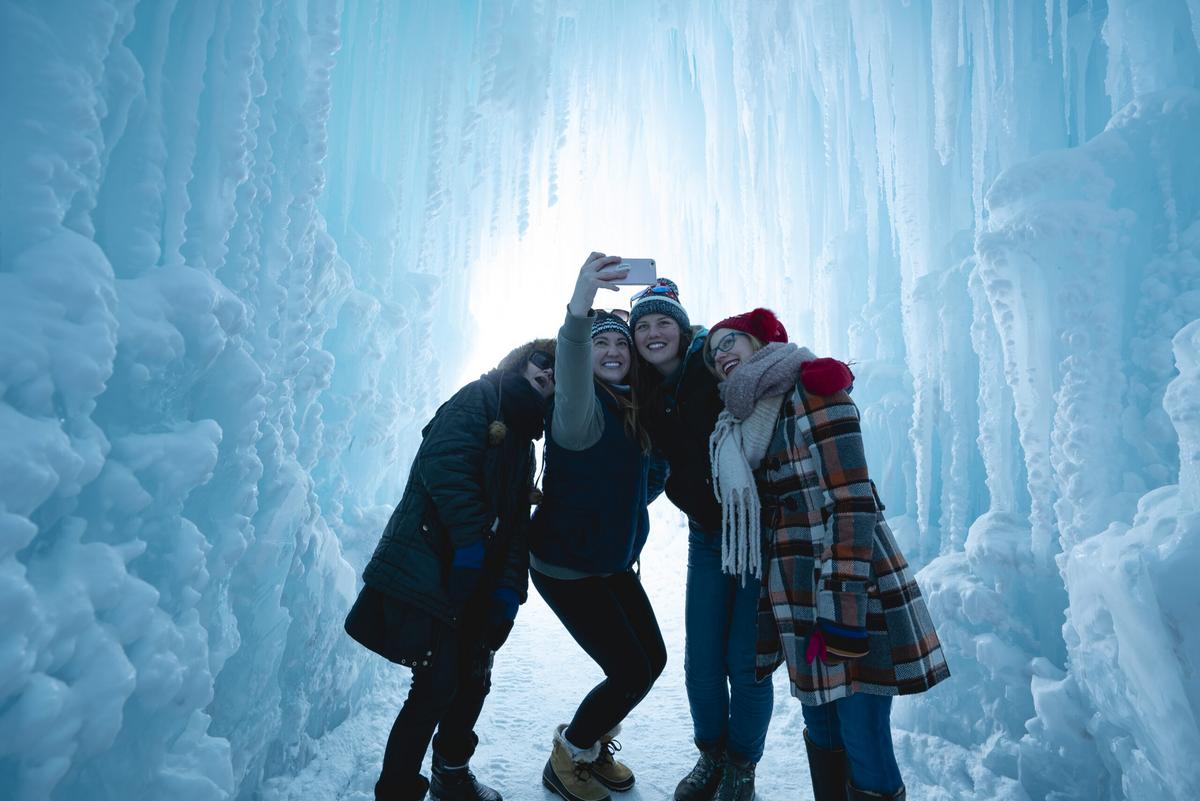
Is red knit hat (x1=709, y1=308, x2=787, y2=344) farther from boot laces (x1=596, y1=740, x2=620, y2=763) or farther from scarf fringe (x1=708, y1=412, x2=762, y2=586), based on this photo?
boot laces (x1=596, y1=740, x2=620, y2=763)

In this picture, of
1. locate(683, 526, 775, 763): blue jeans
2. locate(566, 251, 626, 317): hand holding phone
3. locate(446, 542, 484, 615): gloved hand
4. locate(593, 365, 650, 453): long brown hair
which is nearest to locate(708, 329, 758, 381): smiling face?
locate(593, 365, 650, 453): long brown hair

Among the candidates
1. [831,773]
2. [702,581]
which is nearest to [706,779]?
[831,773]

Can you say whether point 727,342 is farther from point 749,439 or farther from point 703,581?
Result: point 703,581

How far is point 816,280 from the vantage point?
10016mm

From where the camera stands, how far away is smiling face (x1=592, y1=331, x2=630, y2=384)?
7.06ft

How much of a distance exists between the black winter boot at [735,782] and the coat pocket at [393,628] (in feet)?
4.20

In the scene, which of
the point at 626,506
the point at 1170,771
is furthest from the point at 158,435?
the point at 1170,771

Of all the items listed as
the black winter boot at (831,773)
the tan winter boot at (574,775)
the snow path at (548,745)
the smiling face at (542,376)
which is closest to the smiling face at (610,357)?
the smiling face at (542,376)

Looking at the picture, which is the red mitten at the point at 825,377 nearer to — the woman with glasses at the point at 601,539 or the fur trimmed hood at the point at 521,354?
the woman with glasses at the point at 601,539

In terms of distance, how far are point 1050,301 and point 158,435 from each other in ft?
18.2

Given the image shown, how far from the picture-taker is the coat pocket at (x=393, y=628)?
192 centimetres

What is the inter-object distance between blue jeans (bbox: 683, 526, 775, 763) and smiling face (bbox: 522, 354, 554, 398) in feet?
2.79

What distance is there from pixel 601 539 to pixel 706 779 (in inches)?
44.9

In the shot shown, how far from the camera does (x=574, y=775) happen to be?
228 centimetres
